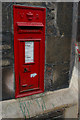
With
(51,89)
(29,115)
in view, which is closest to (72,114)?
(51,89)

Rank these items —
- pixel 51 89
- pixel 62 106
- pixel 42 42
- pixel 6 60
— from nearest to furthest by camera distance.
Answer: pixel 6 60 → pixel 42 42 → pixel 62 106 → pixel 51 89

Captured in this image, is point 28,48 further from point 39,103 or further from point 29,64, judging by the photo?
point 39,103

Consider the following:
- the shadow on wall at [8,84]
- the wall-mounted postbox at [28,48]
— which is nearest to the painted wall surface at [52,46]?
the shadow on wall at [8,84]

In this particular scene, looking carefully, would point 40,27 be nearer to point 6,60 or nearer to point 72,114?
point 6,60

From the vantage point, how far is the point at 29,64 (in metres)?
2.80

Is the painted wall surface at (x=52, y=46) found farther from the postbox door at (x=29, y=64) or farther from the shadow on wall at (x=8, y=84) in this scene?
the postbox door at (x=29, y=64)

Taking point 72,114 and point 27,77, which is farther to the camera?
point 72,114

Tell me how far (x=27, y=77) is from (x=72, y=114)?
5.31ft

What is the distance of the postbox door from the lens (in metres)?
2.68

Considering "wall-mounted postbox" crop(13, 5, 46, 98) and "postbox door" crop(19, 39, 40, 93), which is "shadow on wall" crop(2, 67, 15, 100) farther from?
"postbox door" crop(19, 39, 40, 93)

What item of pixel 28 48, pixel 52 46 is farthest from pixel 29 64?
pixel 52 46

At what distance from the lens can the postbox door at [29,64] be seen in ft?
8.79

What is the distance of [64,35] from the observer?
3.10m

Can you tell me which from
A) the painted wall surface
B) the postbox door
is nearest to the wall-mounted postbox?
the postbox door
